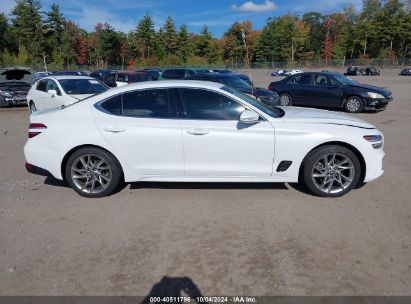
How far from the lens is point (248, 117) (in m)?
4.60

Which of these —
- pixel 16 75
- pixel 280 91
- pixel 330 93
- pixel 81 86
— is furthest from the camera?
pixel 16 75

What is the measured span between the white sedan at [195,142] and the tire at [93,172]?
14 mm

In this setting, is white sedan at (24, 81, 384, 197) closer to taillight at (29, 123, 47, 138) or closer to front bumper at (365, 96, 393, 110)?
taillight at (29, 123, 47, 138)

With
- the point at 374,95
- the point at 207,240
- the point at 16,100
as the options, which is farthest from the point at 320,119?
the point at 16,100

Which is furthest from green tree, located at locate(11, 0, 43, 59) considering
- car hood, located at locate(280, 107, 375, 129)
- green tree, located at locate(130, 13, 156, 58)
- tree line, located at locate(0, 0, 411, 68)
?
car hood, located at locate(280, 107, 375, 129)

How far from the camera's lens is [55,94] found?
1105 centimetres

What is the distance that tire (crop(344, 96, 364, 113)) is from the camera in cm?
1299

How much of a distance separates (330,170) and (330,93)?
9445mm

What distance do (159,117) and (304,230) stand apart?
2.31 m

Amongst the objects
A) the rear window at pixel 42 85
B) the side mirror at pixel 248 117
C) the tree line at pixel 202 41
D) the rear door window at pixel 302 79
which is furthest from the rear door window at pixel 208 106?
the tree line at pixel 202 41

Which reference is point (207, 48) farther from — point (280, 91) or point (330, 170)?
point (330, 170)

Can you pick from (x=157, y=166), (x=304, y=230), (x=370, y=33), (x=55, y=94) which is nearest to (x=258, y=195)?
(x=304, y=230)

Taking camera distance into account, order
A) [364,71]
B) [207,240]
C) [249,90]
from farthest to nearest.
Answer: [364,71] < [249,90] < [207,240]

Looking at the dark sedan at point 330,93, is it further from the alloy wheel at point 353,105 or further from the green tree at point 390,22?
the green tree at point 390,22
